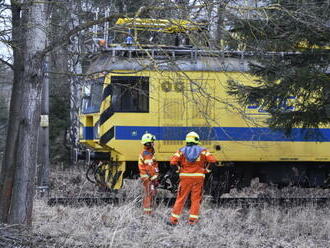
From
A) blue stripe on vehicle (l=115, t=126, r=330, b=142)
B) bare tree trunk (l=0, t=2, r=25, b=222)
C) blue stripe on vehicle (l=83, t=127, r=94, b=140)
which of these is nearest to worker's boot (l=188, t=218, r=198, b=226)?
blue stripe on vehicle (l=115, t=126, r=330, b=142)

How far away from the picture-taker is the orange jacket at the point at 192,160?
10258mm

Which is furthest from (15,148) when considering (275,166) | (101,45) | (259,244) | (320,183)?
(320,183)

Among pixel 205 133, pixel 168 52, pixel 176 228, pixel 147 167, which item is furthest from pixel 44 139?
pixel 168 52

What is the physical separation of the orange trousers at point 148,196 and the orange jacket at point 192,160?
96cm

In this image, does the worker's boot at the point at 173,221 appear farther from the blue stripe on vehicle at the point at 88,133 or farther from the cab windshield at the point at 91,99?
the blue stripe on vehicle at the point at 88,133

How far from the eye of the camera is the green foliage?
888cm

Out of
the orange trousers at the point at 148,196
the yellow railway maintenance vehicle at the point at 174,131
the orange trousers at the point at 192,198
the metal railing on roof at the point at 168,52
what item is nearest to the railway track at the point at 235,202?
the yellow railway maintenance vehicle at the point at 174,131

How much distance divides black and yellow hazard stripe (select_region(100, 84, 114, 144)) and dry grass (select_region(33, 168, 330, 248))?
1.72 meters

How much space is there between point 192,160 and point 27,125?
11.2 ft

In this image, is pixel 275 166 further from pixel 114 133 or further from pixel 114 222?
pixel 114 222

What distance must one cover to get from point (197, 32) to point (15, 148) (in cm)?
291

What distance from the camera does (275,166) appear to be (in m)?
13.5

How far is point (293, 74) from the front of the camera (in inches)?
353

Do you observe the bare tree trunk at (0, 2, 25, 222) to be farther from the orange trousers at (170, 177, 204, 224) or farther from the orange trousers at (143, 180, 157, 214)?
the orange trousers at (143, 180, 157, 214)
